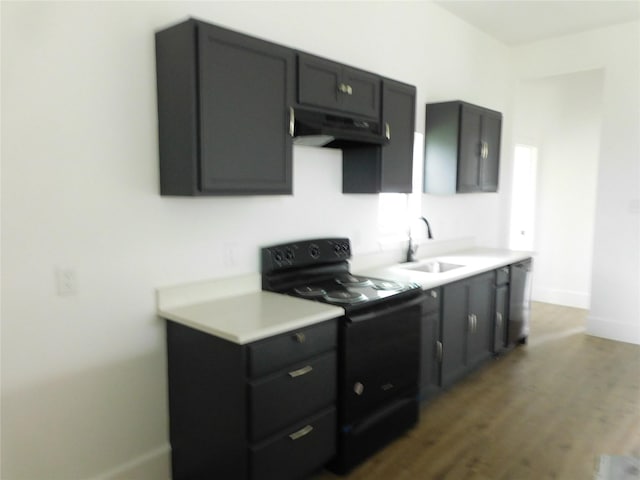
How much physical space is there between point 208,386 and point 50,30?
1.61 metres

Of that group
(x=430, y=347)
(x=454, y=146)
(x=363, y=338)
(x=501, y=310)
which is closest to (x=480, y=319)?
(x=501, y=310)

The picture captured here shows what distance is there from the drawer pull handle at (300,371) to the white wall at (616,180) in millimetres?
3990

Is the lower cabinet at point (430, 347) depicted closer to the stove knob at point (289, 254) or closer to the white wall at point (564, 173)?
the stove knob at point (289, 254)

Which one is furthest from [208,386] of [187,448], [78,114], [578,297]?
[578,297]

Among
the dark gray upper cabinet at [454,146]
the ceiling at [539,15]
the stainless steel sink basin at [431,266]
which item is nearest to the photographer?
the stainless steel sink basin at [431,266]

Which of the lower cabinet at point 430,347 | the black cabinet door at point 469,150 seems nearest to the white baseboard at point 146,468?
the lower cabinet at point 430,347

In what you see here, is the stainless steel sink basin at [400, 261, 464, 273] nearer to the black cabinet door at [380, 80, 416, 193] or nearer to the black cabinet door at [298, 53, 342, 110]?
the black cabinet door at [380, 80, 416, 193]

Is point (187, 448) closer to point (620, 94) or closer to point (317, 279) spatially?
point (317, 279)

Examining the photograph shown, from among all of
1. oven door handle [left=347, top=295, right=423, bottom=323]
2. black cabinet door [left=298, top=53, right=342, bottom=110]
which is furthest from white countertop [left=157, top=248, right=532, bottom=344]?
black cabinet door [left=298, top=53, right=342, bottom=110]

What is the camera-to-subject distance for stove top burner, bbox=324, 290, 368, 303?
8.11ft

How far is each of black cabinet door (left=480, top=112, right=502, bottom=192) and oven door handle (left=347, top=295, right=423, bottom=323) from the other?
1.94m

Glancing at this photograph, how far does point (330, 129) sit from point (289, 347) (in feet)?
3.82

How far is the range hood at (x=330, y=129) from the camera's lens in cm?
246

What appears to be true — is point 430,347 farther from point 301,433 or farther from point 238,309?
point 238,309
